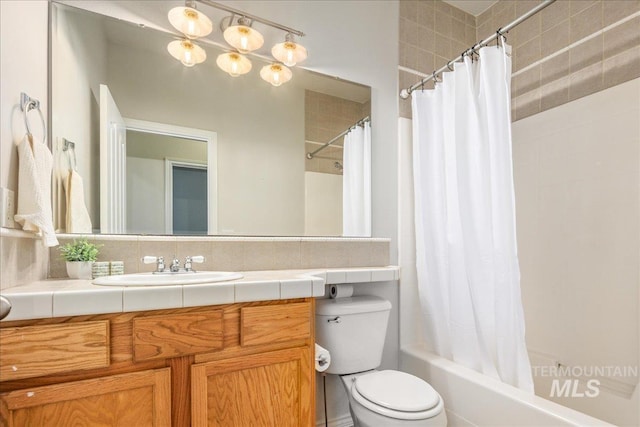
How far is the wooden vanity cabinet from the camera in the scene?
2.93 feet

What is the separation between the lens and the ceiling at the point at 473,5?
7.73 feet

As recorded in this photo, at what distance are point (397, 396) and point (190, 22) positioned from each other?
1.90 meters

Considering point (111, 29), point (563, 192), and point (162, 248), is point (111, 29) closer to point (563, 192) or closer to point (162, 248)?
point (162, 248)

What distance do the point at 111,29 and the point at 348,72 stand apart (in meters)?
1.22

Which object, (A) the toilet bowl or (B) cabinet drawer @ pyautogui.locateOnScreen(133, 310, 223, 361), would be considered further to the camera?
(A) the toilet bowl

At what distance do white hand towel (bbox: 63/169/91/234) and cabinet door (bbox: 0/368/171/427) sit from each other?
0.70m

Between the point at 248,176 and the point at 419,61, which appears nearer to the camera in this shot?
the point at 248,176

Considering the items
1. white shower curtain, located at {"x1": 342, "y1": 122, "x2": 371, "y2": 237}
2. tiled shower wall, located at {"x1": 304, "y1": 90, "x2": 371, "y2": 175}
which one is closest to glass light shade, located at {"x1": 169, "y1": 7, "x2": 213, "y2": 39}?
tiled shower wall, located at {"x1": 304, "y1": 90, "x2": 371, "y2": 175}

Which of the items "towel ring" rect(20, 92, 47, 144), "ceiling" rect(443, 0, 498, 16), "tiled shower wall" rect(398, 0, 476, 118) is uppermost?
"ceiling" rect(443, 0, 498, 16)

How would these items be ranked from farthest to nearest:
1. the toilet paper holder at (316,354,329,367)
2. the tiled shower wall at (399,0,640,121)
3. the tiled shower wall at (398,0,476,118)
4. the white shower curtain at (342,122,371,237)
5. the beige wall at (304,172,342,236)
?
the tiled shower wall at (398,0,476,118)
the white shower curtain at (342,122,371,237)
the beige wall at (304,172,342,236)
the tiled shower wall at (399,0,640,121)
the toilet paper holder at (316,354,329,367)

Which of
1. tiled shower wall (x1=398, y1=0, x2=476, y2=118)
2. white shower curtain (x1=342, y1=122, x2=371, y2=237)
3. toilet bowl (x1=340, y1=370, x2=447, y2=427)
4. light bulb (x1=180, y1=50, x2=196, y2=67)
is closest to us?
toilet bowl (x1=340, y1=370, x2=447, y2=427)

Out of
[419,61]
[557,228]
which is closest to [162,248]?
[419,61]

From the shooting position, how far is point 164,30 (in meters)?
1.58

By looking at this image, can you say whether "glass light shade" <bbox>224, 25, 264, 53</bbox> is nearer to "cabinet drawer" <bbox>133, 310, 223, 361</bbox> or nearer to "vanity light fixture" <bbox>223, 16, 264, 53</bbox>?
"vanity light fixture" <bbox>223, 16, 264, 53</bbox>
